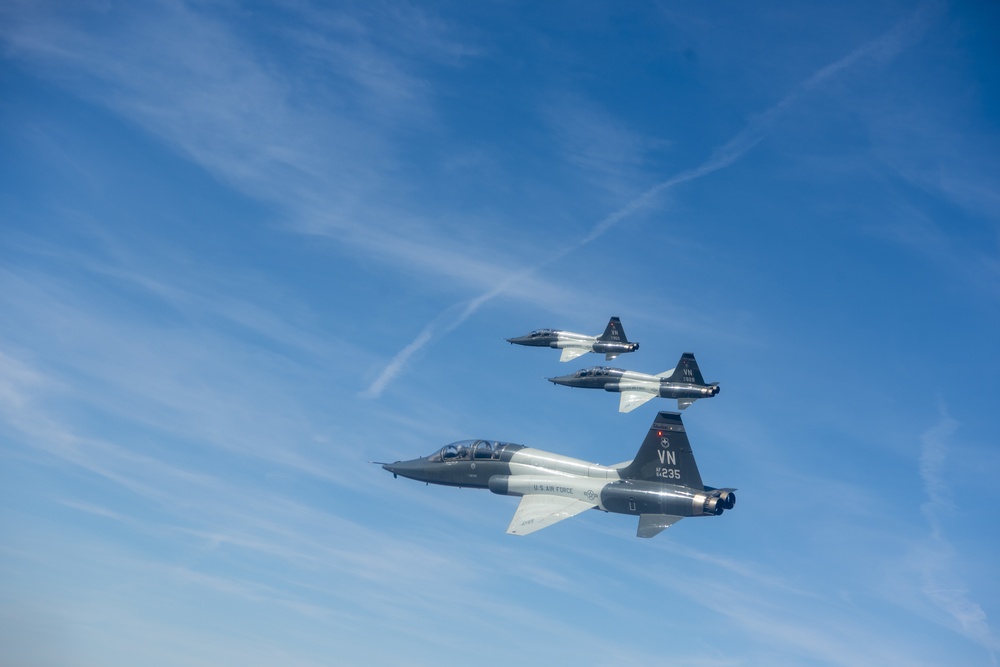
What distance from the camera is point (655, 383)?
387ft

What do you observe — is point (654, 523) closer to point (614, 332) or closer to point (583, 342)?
point (614, 332)

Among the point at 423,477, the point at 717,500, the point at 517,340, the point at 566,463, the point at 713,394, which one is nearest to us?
the point at 717,500

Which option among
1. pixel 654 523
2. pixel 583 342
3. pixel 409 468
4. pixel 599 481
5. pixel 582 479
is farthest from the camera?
pixel 583 342

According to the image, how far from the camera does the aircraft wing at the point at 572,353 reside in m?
133

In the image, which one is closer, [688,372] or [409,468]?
[409,468]

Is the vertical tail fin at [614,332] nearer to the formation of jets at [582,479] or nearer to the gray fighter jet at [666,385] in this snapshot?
the gray fighter jet at [666,385]

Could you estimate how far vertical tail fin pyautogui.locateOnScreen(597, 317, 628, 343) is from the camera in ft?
427

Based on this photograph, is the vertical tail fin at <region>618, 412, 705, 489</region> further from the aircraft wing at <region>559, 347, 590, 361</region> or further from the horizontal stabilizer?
the aircraft wing at <region>559, 347, 590, 361</region>

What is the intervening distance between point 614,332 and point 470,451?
5129 centimetres

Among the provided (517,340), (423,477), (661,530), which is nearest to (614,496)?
(661,530)

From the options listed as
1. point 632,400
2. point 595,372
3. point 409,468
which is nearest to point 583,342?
point 595,372

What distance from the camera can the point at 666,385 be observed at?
384 ft

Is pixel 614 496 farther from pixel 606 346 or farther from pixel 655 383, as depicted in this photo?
pixel 606 346

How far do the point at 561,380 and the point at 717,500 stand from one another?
59.6 metres
